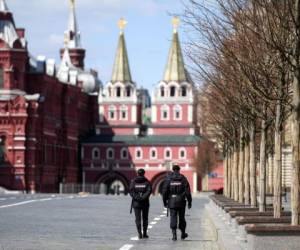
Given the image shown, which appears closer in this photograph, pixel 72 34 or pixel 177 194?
pixel 177 194

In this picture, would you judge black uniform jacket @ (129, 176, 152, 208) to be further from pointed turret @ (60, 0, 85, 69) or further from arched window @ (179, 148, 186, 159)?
pointed turret @ (60, 0, 85, 69)

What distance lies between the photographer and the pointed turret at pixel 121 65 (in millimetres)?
152500

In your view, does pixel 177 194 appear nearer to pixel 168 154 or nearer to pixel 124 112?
pixel 168 154

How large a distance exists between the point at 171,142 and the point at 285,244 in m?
129

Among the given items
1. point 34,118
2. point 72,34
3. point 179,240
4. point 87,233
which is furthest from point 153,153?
point 179,240

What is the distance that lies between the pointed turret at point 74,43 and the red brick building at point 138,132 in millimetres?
7652

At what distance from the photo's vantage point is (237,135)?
41.6 m

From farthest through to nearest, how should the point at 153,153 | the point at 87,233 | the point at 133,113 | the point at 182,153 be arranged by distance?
the point at 133,113
the point at 153,153
the point at 182,153
the point at 87,233

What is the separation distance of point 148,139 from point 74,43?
71.7ft

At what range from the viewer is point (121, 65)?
506 feet

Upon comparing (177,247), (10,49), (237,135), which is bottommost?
(177,247)

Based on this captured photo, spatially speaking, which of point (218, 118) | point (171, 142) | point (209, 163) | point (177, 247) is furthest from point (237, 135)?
point (171, 142)

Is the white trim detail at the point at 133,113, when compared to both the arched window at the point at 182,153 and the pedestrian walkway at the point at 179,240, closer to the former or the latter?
the arched window at the point at 182,153

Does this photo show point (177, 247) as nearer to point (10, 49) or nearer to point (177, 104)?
point (10, 49)
